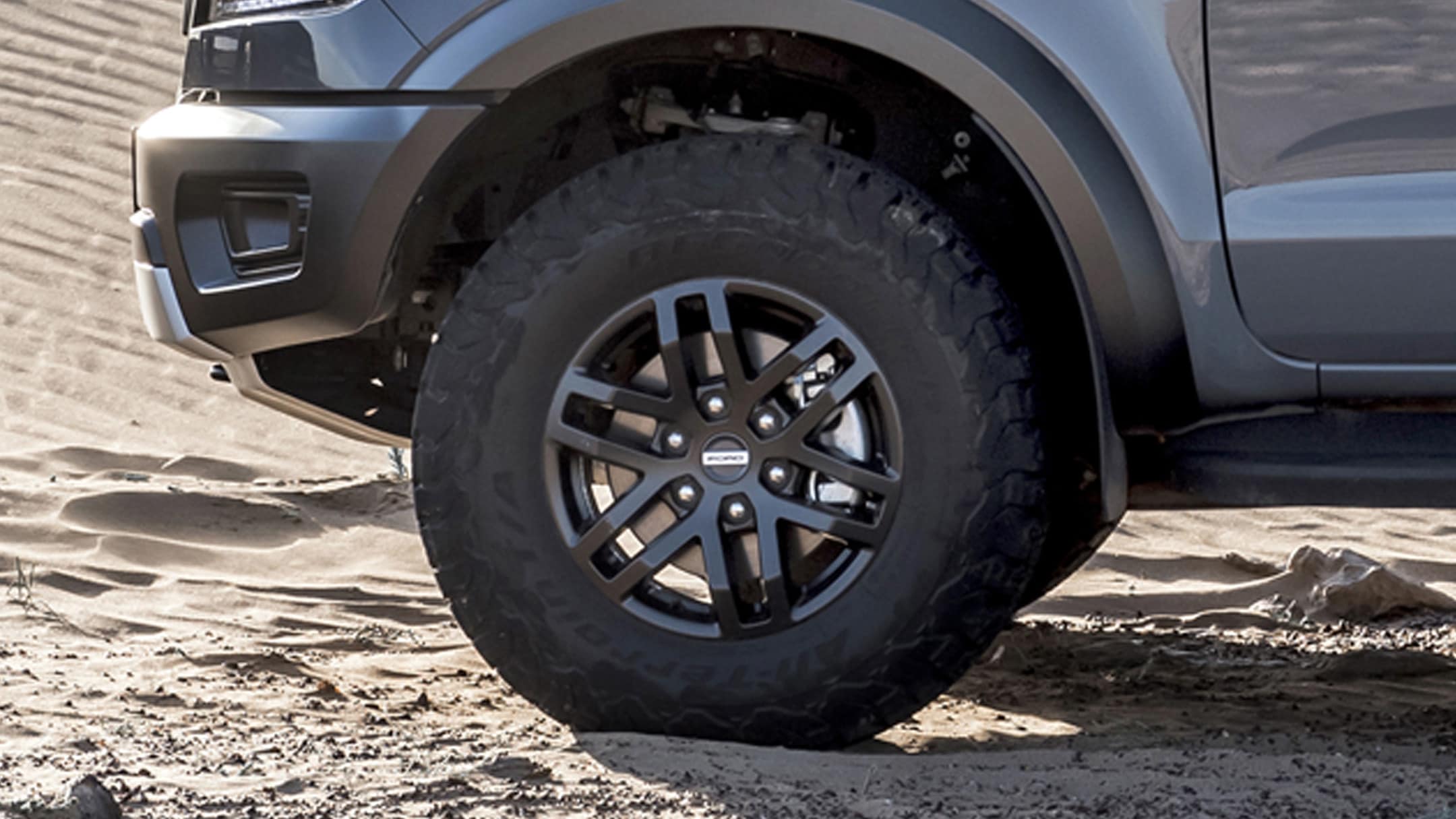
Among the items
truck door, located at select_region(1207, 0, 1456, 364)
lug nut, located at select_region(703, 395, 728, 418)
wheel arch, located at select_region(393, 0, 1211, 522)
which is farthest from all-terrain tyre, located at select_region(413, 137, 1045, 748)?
truck door, located at select_region(1207, 0, 1456, 364)

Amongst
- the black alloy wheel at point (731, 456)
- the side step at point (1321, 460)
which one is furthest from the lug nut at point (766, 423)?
the side step at point (1321, 460)

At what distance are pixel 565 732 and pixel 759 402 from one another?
0.69 m

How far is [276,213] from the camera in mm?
3100

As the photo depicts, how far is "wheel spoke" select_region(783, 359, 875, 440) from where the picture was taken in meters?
2.92

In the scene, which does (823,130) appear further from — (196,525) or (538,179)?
(196,525)

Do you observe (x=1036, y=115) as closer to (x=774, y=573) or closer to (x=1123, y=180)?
(x=1123, y=180)

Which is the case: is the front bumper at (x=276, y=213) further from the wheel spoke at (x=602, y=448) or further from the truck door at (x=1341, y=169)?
the truck door at (x=1341, y=169)

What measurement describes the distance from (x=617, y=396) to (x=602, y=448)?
0.09m

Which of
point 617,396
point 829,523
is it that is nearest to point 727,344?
point 617,396

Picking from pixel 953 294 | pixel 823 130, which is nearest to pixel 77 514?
pixel 823 130

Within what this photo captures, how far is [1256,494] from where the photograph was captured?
2.90 meters

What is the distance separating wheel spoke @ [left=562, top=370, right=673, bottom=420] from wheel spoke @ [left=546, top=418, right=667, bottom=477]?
0.19 feet

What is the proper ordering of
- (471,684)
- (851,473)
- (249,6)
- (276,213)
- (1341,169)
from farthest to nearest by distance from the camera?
(471,684)
(249,6)
(276,213)
(851,473)
(1341,169)

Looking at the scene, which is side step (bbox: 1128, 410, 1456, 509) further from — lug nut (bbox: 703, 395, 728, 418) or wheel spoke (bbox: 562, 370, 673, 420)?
wheel spoke (bbox: 562, 370, 673, 420)
